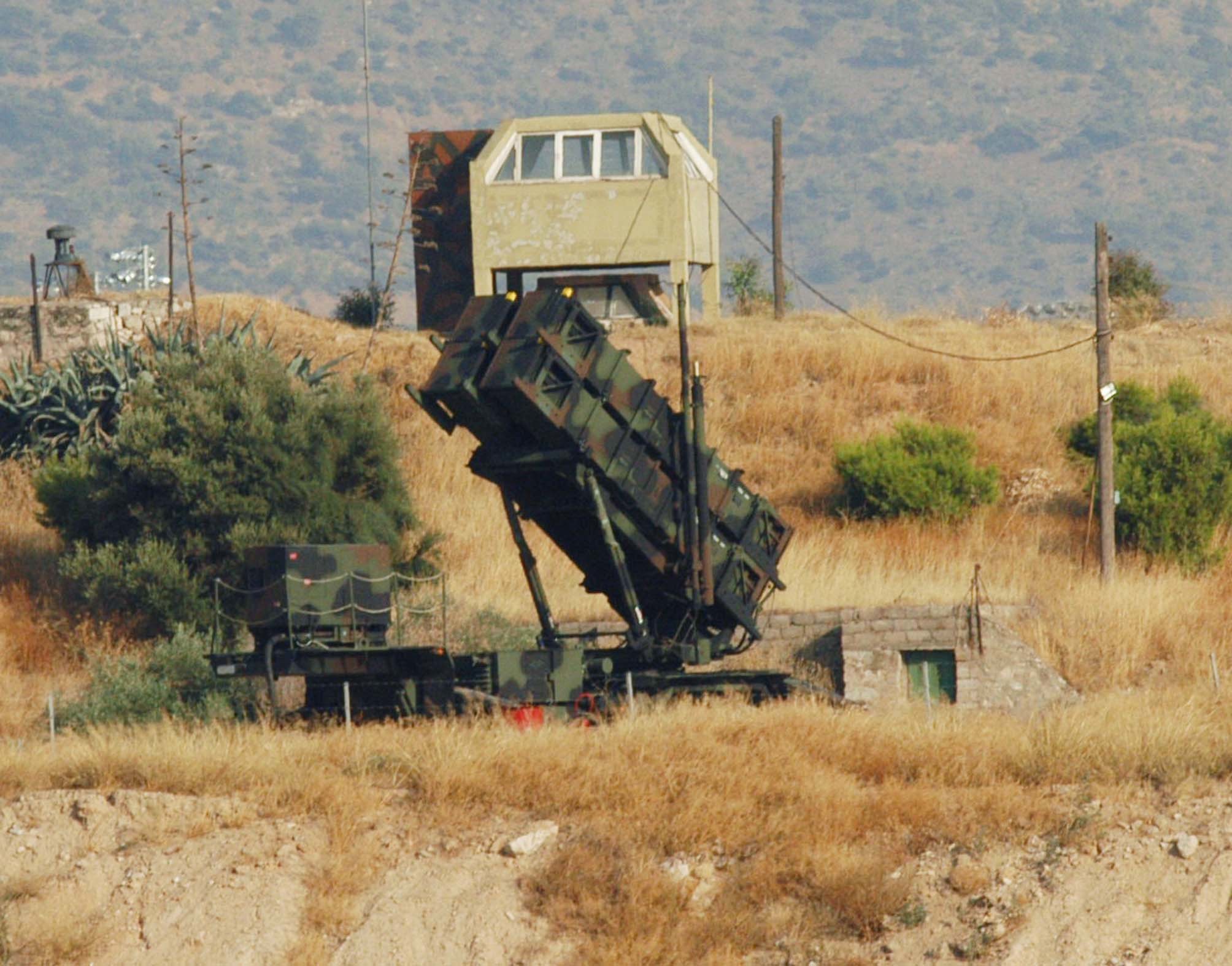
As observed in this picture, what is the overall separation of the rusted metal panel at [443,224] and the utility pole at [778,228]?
21.8 feet

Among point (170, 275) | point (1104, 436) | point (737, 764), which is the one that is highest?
point (170, 275)

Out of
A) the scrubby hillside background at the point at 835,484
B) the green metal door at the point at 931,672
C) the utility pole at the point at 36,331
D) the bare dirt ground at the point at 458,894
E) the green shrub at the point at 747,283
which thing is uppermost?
the green shrub at the point at 747,283

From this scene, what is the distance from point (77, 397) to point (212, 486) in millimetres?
6996

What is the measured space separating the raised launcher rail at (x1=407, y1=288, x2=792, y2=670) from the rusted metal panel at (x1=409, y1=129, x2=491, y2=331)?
740 inches

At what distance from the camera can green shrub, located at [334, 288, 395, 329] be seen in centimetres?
4403

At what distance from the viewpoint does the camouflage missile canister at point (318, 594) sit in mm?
22625

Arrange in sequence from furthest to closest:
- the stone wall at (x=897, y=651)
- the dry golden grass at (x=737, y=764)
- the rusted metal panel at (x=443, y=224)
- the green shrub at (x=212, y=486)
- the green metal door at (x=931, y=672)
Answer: the rusted metal panel at (x=443, y=224)
the green shrub at (x=212, y=486)
the green metal door at (x=931, y=672)
the stone wall at (x=897, y=651)
the dry golden grass at (x=737, y=764)

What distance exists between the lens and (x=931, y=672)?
2769cm

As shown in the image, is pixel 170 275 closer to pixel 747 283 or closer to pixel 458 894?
pixel 747 283

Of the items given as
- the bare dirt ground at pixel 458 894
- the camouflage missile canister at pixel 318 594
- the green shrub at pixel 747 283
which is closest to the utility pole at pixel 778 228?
the green shrub at pixel 747 283

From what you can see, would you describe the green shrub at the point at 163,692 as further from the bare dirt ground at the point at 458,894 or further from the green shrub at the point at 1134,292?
the green shrub at the point at 1134,292

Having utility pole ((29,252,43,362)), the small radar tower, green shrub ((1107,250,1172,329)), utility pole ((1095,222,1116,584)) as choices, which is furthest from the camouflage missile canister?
green shrub ((1107,250,1172,329))

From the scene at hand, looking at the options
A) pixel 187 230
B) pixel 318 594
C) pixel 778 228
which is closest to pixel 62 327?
pixel 187 230

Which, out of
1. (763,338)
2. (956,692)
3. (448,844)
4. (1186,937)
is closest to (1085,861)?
(1186,937)
